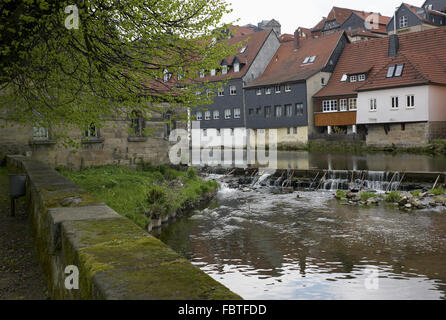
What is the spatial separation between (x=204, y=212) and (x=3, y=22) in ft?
32.9

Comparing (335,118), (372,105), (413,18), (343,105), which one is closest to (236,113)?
(335,118)

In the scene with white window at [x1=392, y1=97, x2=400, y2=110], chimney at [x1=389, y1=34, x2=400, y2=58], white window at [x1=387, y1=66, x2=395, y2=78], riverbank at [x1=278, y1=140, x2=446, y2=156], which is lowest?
riverbank at [x1=278, y1=140, x2=446, y2=156]

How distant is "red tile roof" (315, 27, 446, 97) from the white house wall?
0.67 m

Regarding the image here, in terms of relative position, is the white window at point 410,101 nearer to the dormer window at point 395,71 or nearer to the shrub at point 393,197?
the dormer window at point 395,71

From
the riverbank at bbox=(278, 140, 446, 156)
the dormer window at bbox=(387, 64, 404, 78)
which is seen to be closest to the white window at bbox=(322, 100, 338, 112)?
the riverbank at bbox=(278, 140, 446, 156)

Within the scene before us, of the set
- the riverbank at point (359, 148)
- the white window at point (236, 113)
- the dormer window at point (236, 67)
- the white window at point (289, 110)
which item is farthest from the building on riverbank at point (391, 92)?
the dormer window at point (236, 67)

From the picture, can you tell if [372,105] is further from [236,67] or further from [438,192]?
[438,192]

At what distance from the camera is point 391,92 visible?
127 feet

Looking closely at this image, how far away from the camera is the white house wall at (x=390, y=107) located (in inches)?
1442

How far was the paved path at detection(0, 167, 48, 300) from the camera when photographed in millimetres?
5363

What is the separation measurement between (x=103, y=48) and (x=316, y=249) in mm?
6744

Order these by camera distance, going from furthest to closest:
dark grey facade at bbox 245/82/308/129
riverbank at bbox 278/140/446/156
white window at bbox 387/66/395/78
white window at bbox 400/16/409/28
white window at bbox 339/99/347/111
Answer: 1. white window at bbox 400/16/409/28
2. dark grey facade at bbox 245/82/308/129
3. white window at bbox 339/99/347/111
4. white window at bbox 387/66/395/78
5. riverbank at bbox 278/140/446/156

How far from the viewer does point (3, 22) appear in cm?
802

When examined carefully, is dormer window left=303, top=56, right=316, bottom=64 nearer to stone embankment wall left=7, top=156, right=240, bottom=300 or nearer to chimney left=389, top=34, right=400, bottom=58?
chimney left=389, top=34, right=400, bottom=58
